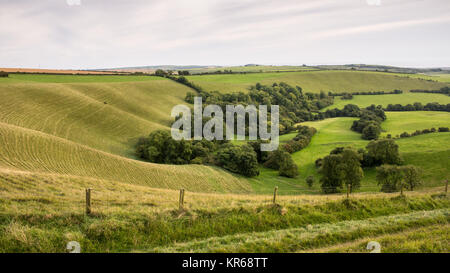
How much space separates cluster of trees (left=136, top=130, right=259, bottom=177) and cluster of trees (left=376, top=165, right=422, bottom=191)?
2321 cm

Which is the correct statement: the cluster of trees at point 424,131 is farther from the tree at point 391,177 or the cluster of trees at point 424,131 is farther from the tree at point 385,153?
the tree at point 391,177

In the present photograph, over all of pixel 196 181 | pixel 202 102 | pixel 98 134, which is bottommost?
pixel 196 181

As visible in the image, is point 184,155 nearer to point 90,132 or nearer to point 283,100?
point 90,132

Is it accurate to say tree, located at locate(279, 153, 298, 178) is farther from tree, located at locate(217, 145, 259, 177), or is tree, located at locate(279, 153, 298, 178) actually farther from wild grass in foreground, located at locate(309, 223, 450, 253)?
wild grass in foreground, located at locate(309, 223, 450, 253)

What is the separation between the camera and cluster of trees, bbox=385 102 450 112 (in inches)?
4979

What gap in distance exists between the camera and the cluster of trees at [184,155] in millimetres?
56000

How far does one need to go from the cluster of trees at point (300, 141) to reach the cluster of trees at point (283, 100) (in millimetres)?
10881

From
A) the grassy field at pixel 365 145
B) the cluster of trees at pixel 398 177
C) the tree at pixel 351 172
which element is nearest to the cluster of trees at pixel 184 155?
the grassy field at pixel 365 145

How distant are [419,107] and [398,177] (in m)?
110

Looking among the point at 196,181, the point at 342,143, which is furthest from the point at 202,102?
the point at 196,181

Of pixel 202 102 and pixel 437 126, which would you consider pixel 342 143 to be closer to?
pixel 437 126

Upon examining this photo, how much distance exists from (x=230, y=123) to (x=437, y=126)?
2707 inches

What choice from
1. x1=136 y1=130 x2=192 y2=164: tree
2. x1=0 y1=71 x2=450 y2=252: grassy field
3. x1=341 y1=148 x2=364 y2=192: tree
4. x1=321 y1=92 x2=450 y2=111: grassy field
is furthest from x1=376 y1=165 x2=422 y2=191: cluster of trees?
x1=321 y1=92 x2=450 y2=111: grassy field

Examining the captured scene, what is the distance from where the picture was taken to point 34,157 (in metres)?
→ 30.2
